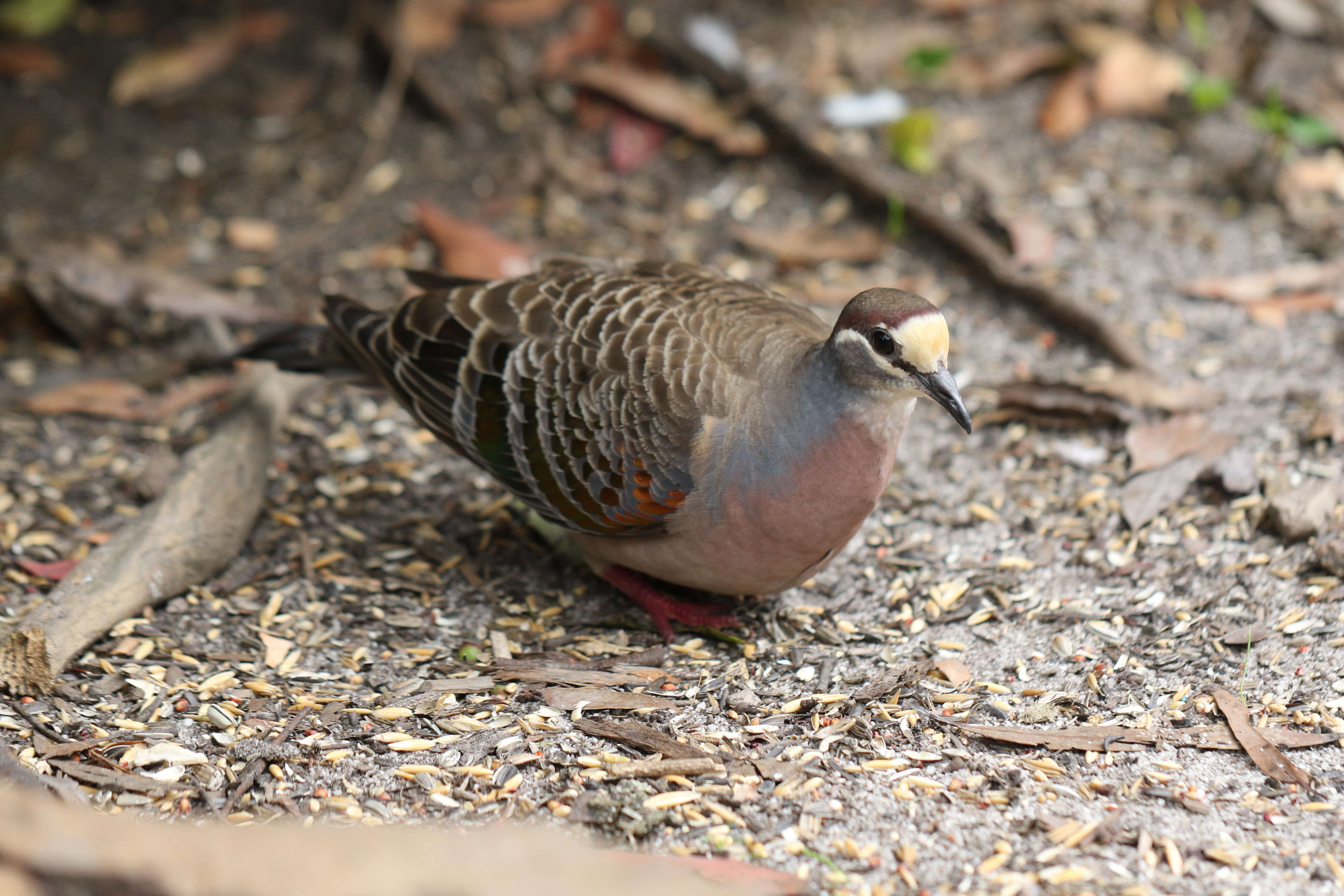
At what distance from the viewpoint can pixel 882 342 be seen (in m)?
3.55

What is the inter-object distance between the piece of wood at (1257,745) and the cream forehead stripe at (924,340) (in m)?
1.37

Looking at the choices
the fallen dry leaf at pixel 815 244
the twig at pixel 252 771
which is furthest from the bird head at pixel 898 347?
the fallen dry leaf at pixel 815 244

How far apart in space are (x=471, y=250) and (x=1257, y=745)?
425 cm

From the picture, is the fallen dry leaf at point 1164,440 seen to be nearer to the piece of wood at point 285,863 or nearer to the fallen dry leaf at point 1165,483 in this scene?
the fallen dry leaf at point 1165,483

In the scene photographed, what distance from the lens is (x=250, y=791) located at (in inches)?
133

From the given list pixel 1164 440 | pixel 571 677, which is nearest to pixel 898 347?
pixel 571 677

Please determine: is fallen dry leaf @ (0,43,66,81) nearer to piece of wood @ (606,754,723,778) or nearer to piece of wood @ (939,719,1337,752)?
piece of wood @ (606,754,723,778)

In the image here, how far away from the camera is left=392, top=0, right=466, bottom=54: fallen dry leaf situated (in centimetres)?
729

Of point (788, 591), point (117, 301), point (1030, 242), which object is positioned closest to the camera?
point (788, 591)

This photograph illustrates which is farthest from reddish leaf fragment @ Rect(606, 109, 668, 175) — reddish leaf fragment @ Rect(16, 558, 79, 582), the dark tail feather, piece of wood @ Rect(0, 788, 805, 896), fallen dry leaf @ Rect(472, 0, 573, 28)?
piece of wood @ Rect(0, 788, 805, 896)

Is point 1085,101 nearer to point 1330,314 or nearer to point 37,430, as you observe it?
point 1330,314

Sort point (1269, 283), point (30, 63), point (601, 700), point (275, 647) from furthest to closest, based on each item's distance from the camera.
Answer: point (30, 63)
point (1269, 283)
point (275, 647)
point (601, 700)

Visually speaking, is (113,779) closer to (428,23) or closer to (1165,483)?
(1165,483)

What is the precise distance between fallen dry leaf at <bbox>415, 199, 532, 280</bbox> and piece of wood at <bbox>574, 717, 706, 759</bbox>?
2819 mm
